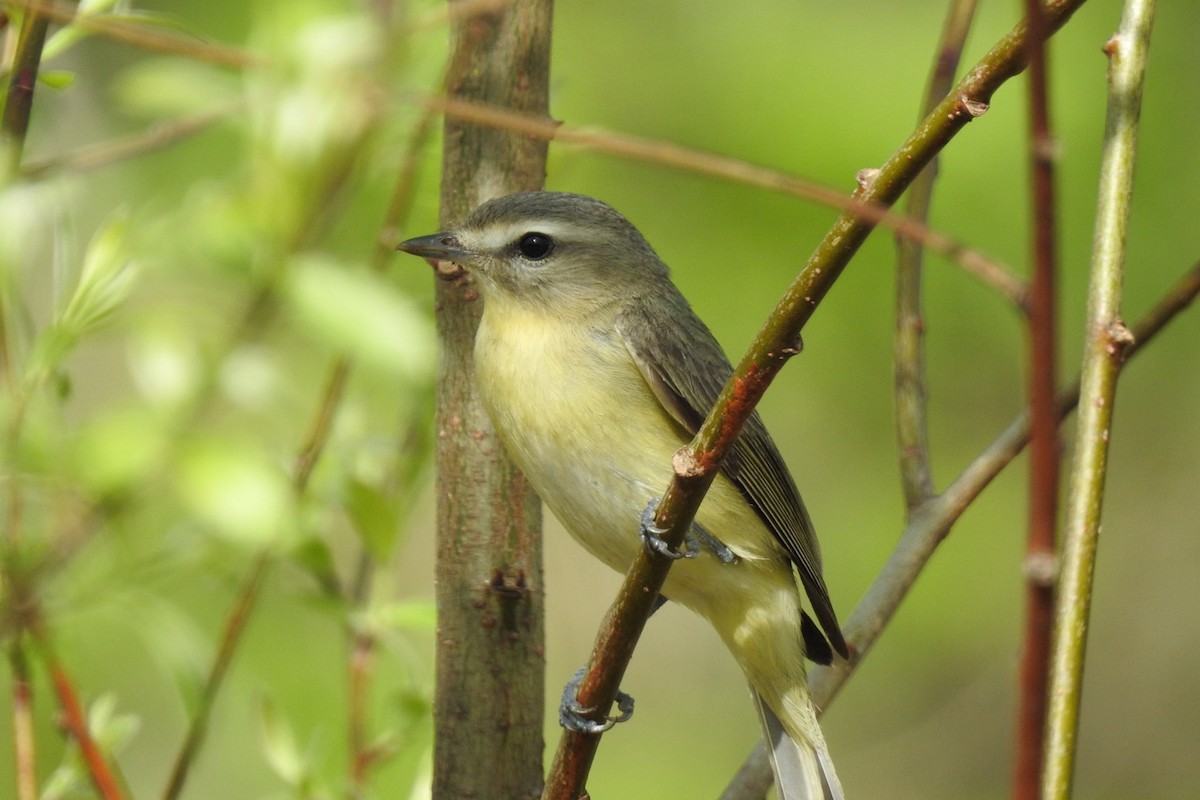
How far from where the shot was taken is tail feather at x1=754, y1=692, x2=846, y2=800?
3.10 meters

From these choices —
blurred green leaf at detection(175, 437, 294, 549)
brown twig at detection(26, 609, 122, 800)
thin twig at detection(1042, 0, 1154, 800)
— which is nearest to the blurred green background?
blurred green leaf at detection(175, 437, 294, 549)

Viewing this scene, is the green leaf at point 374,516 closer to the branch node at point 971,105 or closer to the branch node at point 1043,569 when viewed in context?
the branch node at point 971,105

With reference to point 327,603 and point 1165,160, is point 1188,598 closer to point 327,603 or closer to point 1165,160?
point 1165,160

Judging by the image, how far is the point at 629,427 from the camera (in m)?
2.85

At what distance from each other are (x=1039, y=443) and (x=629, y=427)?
197 cm

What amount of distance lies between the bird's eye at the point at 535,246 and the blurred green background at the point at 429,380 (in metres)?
0.25

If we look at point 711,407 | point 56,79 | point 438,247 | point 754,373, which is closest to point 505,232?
point 438,247

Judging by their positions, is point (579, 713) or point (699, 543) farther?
point (699, 543)

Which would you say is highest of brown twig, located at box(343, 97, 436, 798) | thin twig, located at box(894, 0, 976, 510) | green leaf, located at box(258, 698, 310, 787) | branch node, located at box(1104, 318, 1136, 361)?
thin twig, located at box(894, 0, 976, 510)

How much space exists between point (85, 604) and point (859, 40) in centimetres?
357

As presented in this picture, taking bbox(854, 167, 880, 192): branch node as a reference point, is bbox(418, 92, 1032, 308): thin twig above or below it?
below

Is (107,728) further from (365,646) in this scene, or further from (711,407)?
(711,407)

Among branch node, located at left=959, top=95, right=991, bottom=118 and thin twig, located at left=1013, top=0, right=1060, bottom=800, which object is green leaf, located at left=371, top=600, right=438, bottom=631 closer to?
branch node, located at left=959, top=95, right=991, bottom=118

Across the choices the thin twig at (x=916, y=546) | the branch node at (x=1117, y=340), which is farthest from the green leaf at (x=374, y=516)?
the branch node at (x=1117, y=340)
